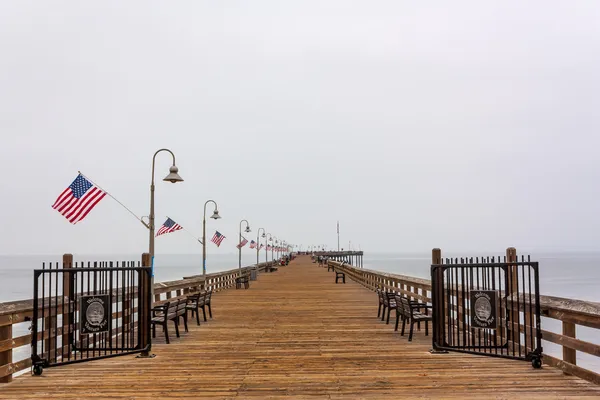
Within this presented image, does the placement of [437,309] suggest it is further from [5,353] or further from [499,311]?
[5,353]

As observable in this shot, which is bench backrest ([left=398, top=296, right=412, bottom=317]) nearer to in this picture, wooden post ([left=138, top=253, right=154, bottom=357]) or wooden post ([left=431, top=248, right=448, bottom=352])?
wooden post ([left=431, top=248, right=448, bottom=352])

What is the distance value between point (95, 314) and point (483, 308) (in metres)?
5.95

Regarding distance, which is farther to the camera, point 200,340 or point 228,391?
point 200,340

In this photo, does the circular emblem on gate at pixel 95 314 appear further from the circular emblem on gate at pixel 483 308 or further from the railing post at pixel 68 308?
the circular emblem on gate at pixel 483 308

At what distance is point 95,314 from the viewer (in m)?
7.91

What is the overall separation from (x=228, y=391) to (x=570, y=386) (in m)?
4.22

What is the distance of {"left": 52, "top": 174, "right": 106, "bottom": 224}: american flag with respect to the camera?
520 inches

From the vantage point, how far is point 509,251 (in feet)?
29.0

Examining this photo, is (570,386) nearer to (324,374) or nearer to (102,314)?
(324,374)

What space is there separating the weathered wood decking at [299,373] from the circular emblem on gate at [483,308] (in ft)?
2.25

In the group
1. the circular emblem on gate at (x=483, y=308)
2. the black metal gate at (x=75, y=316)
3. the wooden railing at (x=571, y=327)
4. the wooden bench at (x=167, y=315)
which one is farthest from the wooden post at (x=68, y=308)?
the wooden railing at (x=571, y=327)

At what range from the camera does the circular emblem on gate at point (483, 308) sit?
7902 mm

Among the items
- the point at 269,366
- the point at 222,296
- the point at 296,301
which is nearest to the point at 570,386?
the point at 269,366

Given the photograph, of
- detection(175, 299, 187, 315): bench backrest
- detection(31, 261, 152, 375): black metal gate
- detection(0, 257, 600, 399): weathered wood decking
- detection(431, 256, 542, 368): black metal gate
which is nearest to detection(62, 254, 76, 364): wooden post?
detection(31, 261, 152, 375): black metal gate
